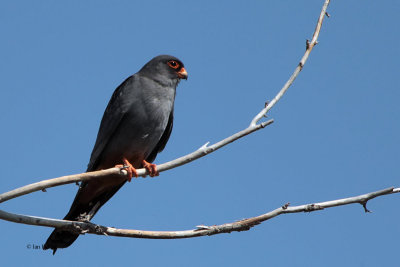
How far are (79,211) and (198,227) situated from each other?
7.68 feet

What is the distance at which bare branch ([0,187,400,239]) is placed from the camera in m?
5.05

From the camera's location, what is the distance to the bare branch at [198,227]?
5049mm

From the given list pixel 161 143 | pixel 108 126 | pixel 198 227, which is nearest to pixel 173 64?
pixel 161 143

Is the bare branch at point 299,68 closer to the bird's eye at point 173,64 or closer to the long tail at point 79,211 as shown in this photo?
the long tail at point 79,211

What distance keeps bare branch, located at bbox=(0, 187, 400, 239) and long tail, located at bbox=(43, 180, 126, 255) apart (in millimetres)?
646

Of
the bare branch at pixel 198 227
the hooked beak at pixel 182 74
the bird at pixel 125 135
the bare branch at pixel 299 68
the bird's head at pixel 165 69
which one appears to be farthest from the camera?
the hooked beak at pixel 182 74

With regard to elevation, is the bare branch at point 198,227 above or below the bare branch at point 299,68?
below

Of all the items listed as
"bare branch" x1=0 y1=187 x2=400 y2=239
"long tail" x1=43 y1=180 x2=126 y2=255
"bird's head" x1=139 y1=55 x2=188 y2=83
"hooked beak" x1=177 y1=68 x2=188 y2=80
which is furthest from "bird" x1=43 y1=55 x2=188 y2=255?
"bare branch" x1=0 y1=187 x2=400 y2=239

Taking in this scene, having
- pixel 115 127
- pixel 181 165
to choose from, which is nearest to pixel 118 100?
pixel 115 127

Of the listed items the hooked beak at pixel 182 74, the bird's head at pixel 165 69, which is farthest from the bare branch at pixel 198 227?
the hooked beak at pixel 182 74

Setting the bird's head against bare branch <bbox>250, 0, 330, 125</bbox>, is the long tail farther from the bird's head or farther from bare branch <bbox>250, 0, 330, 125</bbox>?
bare branch <bbox>250, 0, 330, 125</bbox>

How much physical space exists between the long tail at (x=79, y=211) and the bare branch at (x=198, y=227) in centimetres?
65

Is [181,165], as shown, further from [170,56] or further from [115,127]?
[170,56]

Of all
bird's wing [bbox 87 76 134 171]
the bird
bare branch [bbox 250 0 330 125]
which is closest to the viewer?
bare branch [bbox 250 0 330 125]
